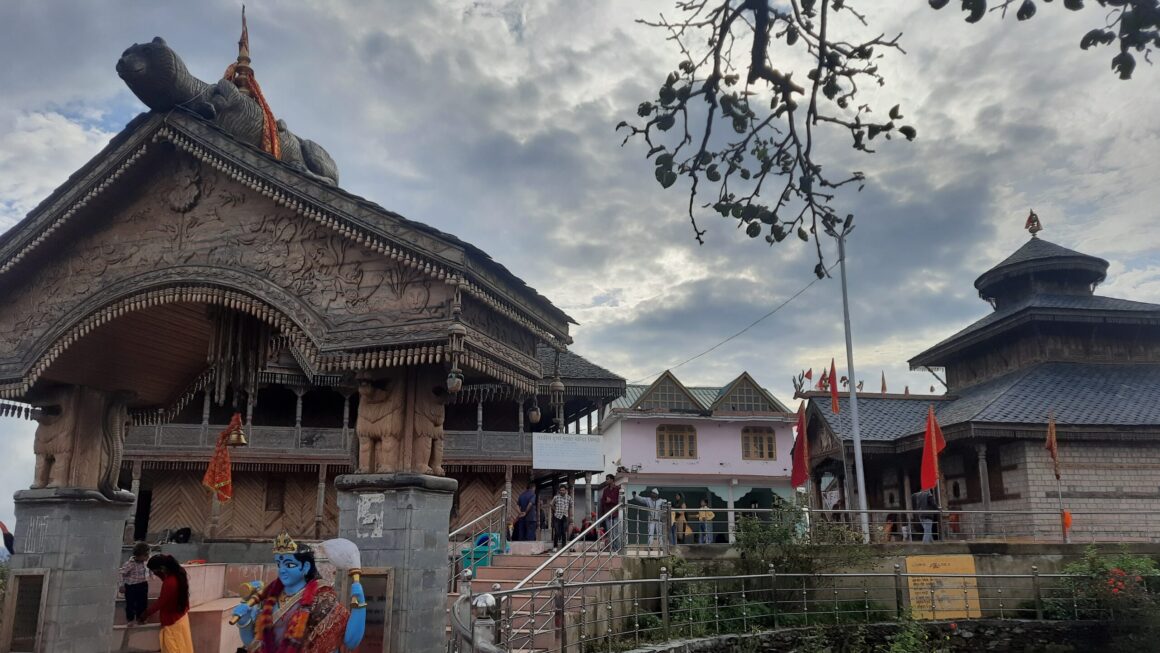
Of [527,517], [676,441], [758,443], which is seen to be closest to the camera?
[527,517]

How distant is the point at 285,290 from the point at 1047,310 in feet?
75.3

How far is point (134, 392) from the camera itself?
11984mm

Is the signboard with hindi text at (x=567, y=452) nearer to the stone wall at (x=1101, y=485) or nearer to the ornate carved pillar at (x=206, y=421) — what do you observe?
the stone wall at (x=1101, y=485)

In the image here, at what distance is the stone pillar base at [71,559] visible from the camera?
1016 cm

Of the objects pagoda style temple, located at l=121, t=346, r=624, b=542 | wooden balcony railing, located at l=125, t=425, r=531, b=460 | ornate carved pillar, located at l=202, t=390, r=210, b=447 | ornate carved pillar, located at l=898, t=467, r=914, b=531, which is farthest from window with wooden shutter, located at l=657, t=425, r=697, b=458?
ornate carved pillar, located at l=202, t=390, r=210, b=447

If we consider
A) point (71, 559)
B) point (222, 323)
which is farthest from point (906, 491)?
point (71, 559)

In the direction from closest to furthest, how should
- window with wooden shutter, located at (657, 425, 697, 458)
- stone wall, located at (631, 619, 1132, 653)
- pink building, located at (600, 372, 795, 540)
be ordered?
stone wall, located at (631, 619, 1132, 653) < pink building, located at (600, 372, 795, 540) < window with wooden shutter, located at (657, 425, 697, 458)

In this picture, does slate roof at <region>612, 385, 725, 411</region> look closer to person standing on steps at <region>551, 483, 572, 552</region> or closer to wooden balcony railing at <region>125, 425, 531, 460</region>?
wooden balcony railing at <region>125, 425, 531, 460</region>

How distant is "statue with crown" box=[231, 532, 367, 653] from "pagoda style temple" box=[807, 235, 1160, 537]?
55.4 ft

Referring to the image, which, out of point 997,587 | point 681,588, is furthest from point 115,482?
point 997,587

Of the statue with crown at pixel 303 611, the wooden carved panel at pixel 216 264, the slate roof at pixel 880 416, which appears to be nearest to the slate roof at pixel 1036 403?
the slate roof at pixel 880 416

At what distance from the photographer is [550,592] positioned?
37.7 feet

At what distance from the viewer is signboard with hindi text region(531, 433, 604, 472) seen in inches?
840

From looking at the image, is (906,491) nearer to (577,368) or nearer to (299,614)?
(577,368)
